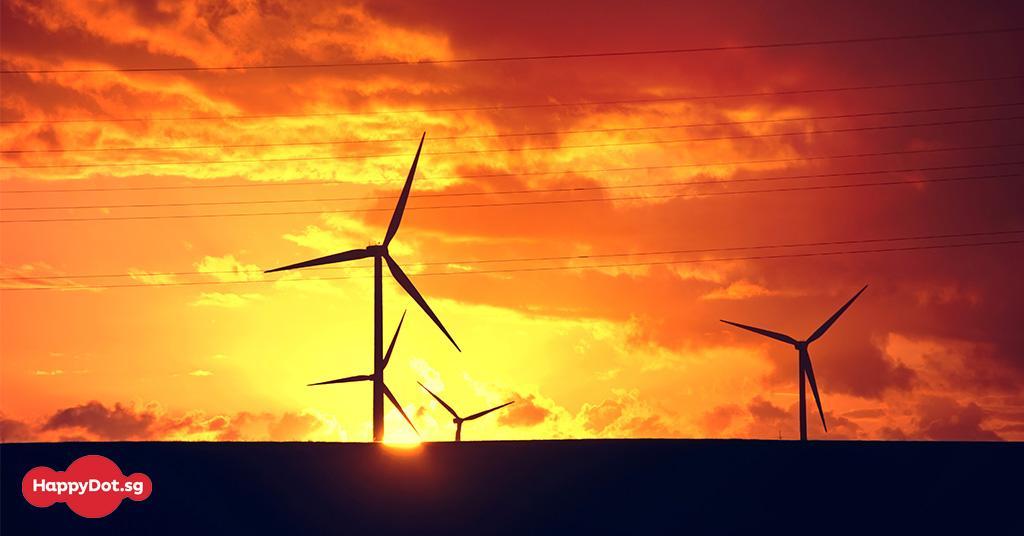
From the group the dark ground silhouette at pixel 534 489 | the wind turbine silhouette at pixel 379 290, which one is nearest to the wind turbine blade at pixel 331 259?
the wind turbine silhouette at pixel 379 290

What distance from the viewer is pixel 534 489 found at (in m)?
64.8

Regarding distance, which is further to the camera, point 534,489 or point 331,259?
point 331,259

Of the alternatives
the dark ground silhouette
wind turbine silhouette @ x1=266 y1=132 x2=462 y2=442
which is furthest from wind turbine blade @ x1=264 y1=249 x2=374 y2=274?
the dark ground silhouette

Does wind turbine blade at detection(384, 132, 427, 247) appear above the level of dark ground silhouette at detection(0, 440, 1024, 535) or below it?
above

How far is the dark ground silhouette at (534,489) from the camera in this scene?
6100 cm

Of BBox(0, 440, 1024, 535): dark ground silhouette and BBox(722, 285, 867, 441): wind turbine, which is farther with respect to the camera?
BBox(722, 285, 867, 441): wind turbine

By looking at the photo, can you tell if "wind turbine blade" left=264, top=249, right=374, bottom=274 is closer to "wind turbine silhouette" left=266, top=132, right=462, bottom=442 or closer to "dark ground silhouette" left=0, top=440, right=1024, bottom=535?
"wind turbine silhouette" left=266, top=132, right=462, bottom=442

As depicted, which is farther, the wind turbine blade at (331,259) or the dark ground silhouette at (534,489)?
the wind turbine blade at (331,259)

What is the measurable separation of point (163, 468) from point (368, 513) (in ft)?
33.3

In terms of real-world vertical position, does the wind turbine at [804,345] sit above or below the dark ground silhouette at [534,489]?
above

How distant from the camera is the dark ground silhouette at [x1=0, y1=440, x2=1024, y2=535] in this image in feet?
200

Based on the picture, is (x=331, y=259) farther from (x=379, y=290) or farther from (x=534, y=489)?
(x=534, y=489)

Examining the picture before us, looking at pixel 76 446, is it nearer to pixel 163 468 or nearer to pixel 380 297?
pixel 163 468

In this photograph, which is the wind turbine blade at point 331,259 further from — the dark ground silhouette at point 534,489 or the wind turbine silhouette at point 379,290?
the dark ground silhouette at point 534,489
